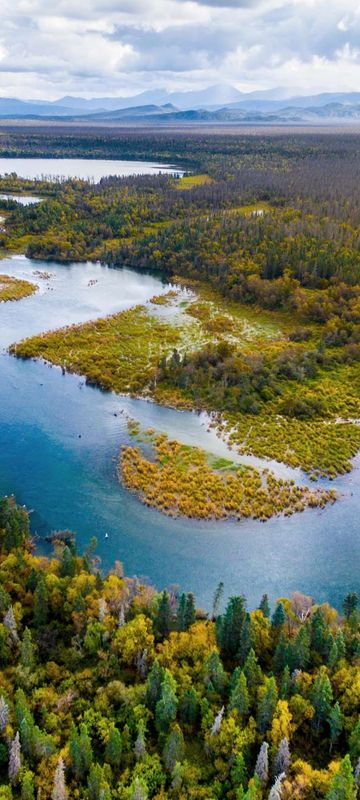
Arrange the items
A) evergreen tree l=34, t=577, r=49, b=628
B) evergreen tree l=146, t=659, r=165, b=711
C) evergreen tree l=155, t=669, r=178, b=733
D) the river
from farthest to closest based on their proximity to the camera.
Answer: the river, evergreen tree l=34, t=577, r=49, b=628, evergreen tree l=146, t=659, r=165, b=711, evergreen tree l=155, t=669, r=178, b=733

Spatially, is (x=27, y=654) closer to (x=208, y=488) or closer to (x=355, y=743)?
(x=355, y=743)

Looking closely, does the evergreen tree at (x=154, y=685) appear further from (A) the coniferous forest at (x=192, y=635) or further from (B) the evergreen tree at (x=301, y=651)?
(B) the evergreen tree at (x=301, y=651)

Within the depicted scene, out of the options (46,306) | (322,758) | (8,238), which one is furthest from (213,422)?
(8,238)

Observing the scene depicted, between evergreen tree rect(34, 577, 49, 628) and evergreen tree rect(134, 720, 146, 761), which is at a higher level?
evergreen tree rect(34, 577, 49, 628)

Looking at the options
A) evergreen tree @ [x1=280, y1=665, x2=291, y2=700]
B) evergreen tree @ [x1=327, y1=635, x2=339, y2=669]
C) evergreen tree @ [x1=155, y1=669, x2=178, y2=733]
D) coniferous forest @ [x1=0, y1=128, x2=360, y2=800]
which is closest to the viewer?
coniferous forest @ [x1=0, y1=128, x2=360, y2=800]

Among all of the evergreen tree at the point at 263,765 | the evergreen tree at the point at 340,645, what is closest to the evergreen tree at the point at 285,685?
the evergreen tree at the point at 340,645

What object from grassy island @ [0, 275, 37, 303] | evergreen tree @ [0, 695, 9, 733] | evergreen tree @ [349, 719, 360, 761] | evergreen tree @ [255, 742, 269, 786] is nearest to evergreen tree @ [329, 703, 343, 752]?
evergreen tree @ [349, 719, 360, 761]

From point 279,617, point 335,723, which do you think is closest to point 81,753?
point 335,723

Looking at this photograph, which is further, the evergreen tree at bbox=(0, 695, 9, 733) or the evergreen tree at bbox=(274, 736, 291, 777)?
the evergreen tree at bbox=(0, 695, 9, 733)

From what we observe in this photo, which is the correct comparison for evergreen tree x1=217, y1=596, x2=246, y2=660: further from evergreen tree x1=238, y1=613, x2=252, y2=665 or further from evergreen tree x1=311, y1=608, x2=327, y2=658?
evergreen tree x1=311, y1=608, x2=327, y2=658
